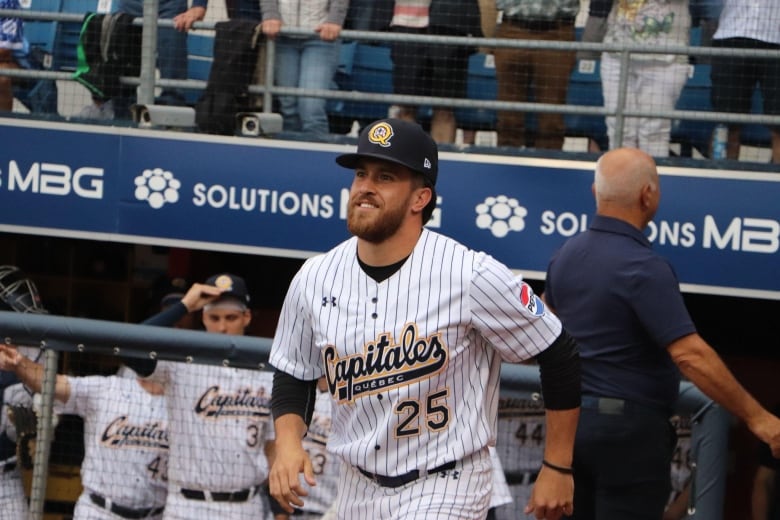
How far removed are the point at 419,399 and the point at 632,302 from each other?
3.71 feet

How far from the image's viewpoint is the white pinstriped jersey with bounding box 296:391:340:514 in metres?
5.02

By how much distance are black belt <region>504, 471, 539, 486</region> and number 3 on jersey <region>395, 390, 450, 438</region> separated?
3.86ft

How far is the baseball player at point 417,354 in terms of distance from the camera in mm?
3486

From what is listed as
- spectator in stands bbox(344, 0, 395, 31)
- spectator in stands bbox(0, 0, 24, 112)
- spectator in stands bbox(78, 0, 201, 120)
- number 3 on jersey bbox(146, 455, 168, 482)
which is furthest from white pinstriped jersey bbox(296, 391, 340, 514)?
spectator in stands bbox(0, 0, 24, 112)

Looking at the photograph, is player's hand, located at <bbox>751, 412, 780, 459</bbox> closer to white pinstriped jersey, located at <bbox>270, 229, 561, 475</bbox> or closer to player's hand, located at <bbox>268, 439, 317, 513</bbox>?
white pinstriped jersey, located at <bbox>270, 229, 561, 475</bbox>

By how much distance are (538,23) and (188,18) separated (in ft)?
6.75

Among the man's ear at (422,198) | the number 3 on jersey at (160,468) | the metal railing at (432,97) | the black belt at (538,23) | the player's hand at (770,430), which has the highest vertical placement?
the black belt at (538,23)

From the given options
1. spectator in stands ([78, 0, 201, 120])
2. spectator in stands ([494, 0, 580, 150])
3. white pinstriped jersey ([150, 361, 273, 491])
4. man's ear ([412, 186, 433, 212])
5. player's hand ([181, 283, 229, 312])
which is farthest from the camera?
spectator in stands ([78, 0, 201, 120])

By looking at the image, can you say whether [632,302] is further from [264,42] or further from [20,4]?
[20,4]

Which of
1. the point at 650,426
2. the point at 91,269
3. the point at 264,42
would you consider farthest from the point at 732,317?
the point at 91,269

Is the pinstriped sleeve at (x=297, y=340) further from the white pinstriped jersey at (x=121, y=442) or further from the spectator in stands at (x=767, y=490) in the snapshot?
the spectator in stands at (x=767, y=490)

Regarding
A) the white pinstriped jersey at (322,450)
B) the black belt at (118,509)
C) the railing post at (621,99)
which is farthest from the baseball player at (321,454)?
the railing post at (621,99)

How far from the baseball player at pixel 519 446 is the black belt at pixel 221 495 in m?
1.00

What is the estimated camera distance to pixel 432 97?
7109 mm
